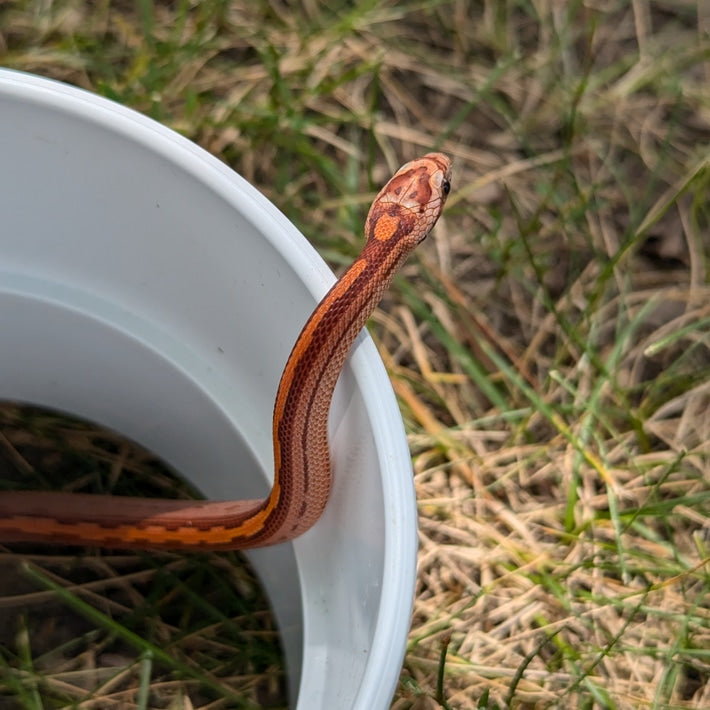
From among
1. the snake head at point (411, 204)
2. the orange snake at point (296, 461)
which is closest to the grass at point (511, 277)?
the orange snake at point (296, 461)

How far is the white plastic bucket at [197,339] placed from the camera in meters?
1.17

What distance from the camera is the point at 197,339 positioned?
1.51 m

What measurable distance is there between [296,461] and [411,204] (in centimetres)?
46

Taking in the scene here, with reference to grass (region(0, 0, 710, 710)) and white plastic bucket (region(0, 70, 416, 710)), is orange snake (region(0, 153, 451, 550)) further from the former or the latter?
grass (region(0, 0, 710, 710))

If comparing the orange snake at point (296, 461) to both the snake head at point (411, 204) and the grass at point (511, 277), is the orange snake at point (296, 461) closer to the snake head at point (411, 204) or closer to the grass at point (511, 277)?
the snake head at point (411, 204)

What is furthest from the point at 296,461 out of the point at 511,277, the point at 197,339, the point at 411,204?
the point at 511,277

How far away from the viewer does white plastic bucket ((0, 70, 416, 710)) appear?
1165 mm

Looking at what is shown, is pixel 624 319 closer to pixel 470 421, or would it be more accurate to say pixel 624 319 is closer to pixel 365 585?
pixel 470 421

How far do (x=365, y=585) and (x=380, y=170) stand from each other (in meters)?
1.17

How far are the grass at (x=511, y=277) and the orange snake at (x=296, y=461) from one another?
8.5 inches

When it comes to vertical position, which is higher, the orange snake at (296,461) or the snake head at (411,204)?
the snake head at (411,204)

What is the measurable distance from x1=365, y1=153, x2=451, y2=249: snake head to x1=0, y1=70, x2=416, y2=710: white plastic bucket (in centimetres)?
22

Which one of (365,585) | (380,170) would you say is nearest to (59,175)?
(365,585)

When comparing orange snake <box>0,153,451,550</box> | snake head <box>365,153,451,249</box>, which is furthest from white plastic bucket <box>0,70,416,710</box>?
snake head <box>365,153,451,249</box>
